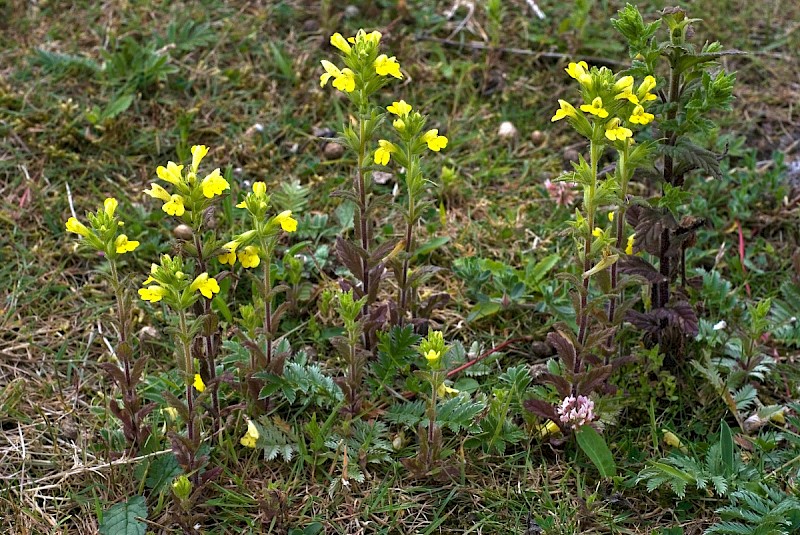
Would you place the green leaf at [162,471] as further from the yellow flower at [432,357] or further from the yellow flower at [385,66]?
the yellow flower at [385,66]

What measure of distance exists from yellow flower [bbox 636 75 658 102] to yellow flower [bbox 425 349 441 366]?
99 centimetres

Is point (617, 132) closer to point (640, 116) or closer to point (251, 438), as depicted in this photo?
point (640, 116)

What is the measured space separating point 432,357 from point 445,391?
39 cm

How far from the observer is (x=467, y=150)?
13.5ft

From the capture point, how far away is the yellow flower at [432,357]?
8.63 ft

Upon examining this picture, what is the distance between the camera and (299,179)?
3.94 m

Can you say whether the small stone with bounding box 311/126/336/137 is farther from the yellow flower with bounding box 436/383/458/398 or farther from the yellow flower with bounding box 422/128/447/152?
the yellow flower with bounding box 436/383/458/398

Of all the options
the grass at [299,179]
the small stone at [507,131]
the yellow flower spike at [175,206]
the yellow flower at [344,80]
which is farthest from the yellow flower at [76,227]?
the small stone at [507,131]

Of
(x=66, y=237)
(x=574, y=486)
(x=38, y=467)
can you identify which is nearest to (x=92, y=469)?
(x=38, y=467)

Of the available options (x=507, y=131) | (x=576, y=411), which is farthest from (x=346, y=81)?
(x=507, y=131)

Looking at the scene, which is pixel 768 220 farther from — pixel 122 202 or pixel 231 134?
pixel 122 202

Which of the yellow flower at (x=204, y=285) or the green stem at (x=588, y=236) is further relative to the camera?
the green stem at (x=588, y=236)

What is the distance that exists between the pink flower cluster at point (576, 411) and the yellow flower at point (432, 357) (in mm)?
518

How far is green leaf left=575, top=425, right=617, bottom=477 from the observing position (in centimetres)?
283
